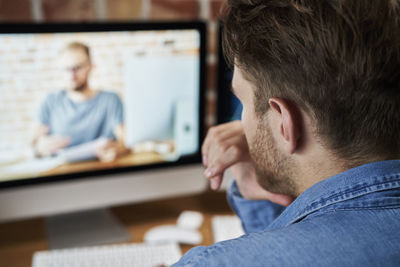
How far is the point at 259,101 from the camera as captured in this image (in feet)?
2.43

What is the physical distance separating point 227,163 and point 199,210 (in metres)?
0.39

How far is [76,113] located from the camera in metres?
1.11

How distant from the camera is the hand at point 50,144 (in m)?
1.10

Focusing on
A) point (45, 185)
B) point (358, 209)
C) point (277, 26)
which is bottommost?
point (45, 185)

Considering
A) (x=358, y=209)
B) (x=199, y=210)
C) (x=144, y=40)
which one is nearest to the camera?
(x=358, y=209)

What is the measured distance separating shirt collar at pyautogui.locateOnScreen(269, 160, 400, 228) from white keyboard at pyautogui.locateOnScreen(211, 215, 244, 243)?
0.53 metres

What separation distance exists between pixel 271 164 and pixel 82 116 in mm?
511

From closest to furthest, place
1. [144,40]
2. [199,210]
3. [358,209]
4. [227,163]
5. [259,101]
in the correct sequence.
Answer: [358,209]
[259,101]
[227,163]
[144,40]
[199,210]

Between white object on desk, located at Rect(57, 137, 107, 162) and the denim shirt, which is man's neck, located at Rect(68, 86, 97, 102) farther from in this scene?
the denim shirt

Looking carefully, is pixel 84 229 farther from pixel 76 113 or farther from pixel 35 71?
pixel 35 71

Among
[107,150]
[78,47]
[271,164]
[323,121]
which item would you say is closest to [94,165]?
[107,150]

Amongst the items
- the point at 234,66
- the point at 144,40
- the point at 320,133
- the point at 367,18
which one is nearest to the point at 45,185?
the point at 144,40

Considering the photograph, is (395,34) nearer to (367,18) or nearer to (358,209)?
(367,18)

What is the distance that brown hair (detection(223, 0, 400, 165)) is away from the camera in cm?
63
